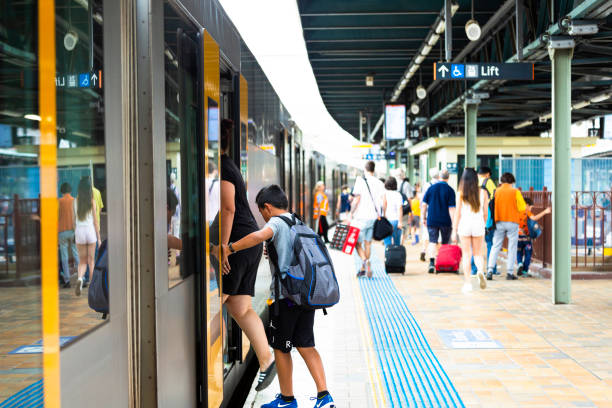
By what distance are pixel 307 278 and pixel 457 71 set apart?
7.34 m

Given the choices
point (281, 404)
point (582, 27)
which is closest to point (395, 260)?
point (582, 27)

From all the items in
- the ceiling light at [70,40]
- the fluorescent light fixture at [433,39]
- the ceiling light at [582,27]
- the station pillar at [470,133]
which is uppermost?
the fluorescent light fixture at [433,39]

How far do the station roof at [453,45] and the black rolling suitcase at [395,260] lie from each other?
12.9ft

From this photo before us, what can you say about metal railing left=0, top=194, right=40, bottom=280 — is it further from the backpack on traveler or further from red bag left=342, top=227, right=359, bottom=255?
red bag left=342, top=227, right=359, bottom=255

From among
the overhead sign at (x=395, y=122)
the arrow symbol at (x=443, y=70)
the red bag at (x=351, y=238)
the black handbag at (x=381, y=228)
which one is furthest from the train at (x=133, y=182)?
→ the overhead sign at (x=395, y=122)

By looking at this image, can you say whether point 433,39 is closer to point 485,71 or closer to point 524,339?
point 485,71

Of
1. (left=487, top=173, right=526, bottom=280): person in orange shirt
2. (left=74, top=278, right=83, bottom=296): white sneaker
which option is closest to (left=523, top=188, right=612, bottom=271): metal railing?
(left=487, top=173, right=526, bottom=280): person in orange shirt

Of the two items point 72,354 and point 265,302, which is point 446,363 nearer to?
point 265,302

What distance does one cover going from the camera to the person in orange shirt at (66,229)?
6.84ft

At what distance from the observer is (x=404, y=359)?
6648 mm

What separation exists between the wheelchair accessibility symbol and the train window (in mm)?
7881

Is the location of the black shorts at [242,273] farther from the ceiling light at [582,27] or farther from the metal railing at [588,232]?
the metal railing at [588,232]

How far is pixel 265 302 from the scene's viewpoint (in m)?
7.76

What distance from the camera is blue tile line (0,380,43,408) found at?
1.75 m
